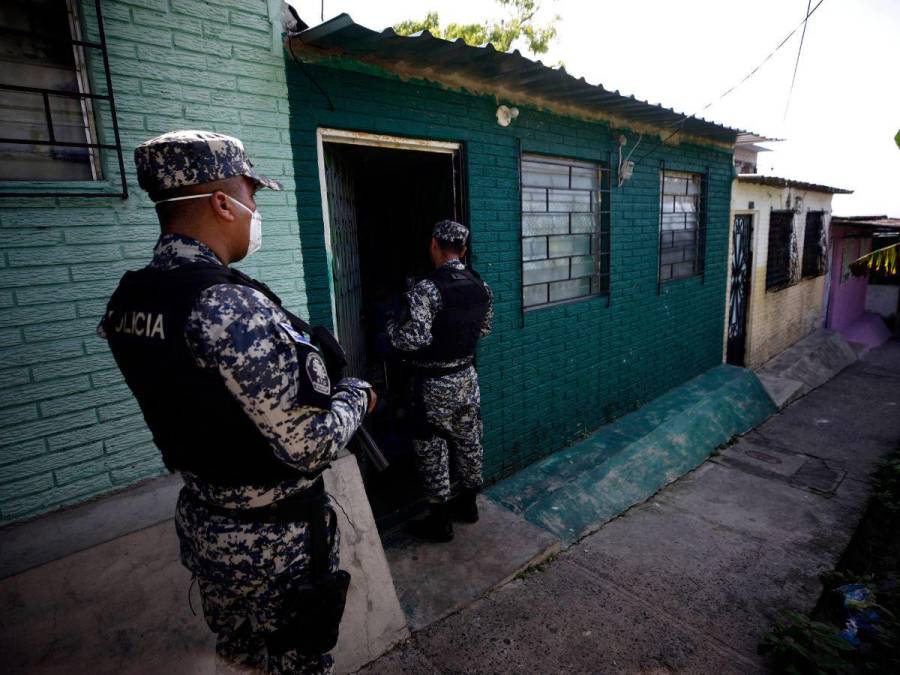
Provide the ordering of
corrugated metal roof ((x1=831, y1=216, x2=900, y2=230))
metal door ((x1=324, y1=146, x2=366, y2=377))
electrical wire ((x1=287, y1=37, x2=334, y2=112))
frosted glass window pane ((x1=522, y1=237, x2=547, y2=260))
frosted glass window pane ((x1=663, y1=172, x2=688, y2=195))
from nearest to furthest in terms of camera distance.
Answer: electrical wire ((x1=287, y1=37, x2=334, y2=112)), metal door ((x1=324, y1=146, x2=366, y2=377)), frosted glass window pane ((x1=522, y1=237, x2=547, y2=260)), frosted glass window pane ((x1=663, y1=172, x2=688, y2=195)), corrugated metal roof ((x1=831, y1=216, x2=900, y2=230))

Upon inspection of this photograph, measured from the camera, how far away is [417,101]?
322 cm

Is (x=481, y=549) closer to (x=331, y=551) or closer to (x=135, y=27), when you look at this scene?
(x=331, y=551)

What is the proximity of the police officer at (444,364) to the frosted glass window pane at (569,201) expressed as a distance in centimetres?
172

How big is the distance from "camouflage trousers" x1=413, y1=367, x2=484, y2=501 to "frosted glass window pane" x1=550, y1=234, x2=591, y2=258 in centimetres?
189

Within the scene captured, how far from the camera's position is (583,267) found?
494 centimetres

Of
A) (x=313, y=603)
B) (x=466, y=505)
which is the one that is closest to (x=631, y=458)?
(x=466, y=505)

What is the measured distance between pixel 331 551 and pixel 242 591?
30 centimetres

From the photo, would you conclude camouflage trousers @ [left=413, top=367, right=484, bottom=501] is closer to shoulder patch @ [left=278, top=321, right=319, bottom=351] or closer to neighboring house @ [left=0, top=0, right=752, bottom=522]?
neighboring house @ [left=0, top=0, right=752, bottom=522]

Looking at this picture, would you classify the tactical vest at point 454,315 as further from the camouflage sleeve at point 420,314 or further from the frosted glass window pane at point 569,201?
the frosted glass window pane at point 569,201

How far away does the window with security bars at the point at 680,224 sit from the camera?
587 cm

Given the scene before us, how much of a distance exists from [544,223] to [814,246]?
852 cm

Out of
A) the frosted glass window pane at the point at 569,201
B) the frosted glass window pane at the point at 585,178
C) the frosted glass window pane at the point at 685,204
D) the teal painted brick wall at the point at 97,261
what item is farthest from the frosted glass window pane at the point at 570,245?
the teal painted brick wall at the point at 97,261

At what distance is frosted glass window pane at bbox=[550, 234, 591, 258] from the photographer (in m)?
4.57

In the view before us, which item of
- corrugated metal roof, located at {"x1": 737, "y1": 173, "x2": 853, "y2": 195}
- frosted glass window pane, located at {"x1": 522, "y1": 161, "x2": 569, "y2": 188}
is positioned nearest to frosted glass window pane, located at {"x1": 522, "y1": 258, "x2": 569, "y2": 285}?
frosted glass window pane, located at {"x1": 522, "y1": 161, "x2": 569, "y2": 188}
